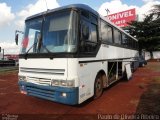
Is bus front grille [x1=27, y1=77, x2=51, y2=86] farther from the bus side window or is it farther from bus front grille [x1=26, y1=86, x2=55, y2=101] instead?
the bus side window

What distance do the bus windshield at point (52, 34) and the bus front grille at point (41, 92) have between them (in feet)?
4.07

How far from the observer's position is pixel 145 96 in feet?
27.7

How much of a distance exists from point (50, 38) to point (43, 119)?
8.09 ft

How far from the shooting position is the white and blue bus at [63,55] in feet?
20.0

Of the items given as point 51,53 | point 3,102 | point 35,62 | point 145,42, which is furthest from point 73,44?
point 145,42

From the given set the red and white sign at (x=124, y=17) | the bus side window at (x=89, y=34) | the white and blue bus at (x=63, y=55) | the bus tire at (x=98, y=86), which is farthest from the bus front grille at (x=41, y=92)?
the red and white sign at (x=124, y=17)

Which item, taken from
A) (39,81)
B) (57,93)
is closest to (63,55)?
(57,93)

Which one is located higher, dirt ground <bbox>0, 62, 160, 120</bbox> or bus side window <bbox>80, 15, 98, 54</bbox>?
bus side window <bbox>80, 15, 98, 54</bbox>

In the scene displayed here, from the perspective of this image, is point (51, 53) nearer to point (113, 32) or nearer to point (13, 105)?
point (13, 105)

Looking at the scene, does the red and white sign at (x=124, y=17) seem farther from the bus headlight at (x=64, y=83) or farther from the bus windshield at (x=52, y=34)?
the bus headlight at (x=64, y=83)

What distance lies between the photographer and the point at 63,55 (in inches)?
239

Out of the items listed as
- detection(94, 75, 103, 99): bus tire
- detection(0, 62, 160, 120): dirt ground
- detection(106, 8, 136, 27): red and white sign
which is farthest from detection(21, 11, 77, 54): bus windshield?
detection(106, 8, 136, 27): red and white sign

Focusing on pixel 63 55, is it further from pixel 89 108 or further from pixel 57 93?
pixel 89 108

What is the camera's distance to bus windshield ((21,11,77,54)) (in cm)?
618
